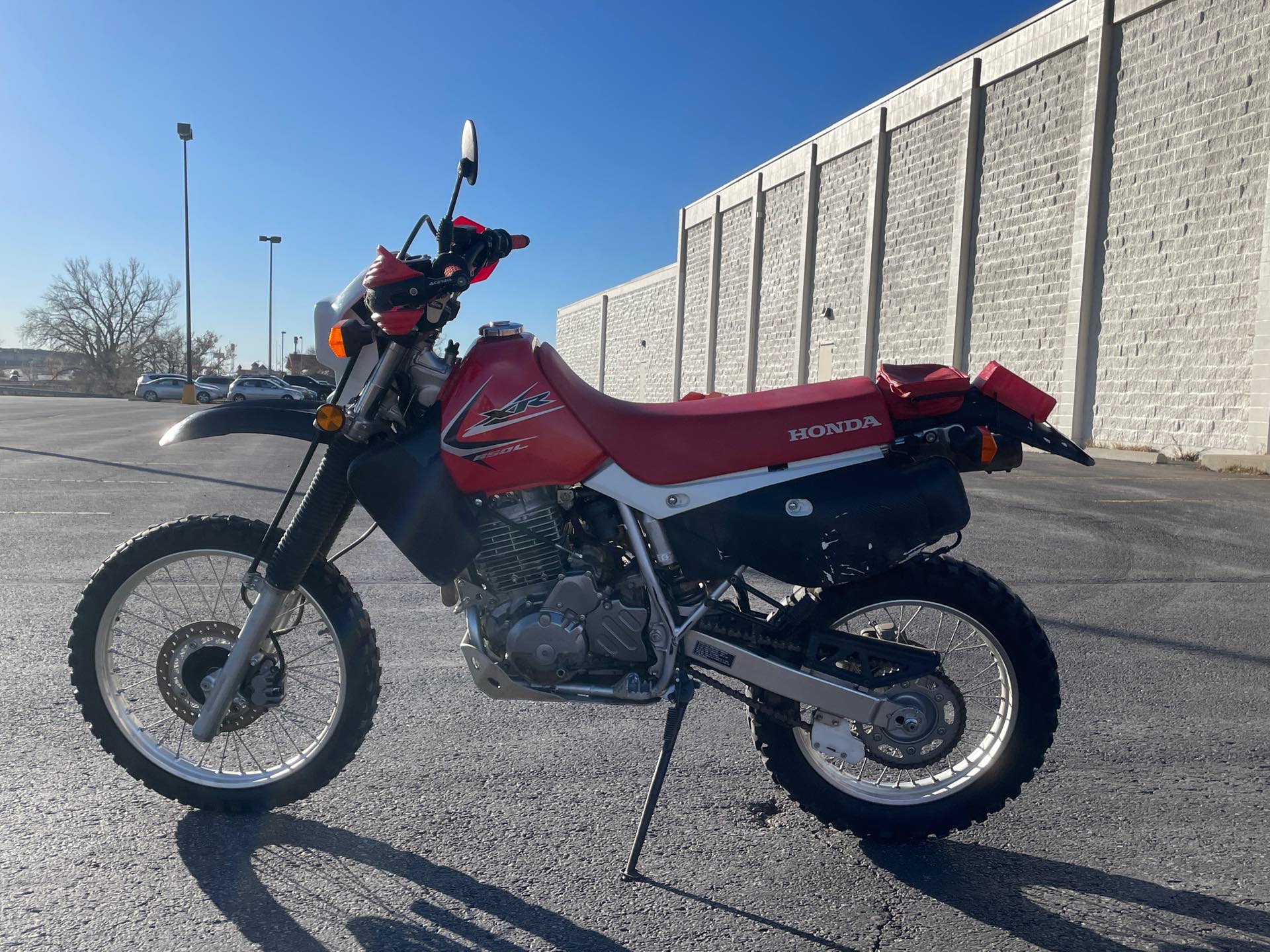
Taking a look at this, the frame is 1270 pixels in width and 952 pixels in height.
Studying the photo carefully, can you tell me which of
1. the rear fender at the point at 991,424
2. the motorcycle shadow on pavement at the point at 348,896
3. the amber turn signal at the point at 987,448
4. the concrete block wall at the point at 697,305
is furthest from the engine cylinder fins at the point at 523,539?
the concrete block wall at the point at 697,305

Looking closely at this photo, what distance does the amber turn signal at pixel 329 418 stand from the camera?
110 inches

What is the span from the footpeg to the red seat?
31.4 inches

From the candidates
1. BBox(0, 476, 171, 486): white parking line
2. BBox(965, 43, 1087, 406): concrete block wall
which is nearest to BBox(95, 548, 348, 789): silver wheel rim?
BBox(0, 476, 171, 486): white parking line

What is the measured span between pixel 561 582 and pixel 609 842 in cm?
80

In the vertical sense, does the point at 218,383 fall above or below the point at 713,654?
above

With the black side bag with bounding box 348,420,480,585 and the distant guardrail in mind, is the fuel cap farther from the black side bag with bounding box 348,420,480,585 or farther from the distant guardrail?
the distant guardrail

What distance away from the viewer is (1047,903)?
2564 mm

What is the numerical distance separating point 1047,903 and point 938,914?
Answer: 1.01 ft

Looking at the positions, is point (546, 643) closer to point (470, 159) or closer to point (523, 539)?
point (523, 539)

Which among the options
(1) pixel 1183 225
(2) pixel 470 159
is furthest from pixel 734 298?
(2) pixel 470 159

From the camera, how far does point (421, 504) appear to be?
2719mm

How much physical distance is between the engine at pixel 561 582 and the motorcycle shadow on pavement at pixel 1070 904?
1.02 m

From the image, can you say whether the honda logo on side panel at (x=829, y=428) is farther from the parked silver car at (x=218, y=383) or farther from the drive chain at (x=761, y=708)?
the parked silver car at (x=218, y=383)

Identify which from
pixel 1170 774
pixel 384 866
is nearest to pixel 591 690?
pixel 384 866
